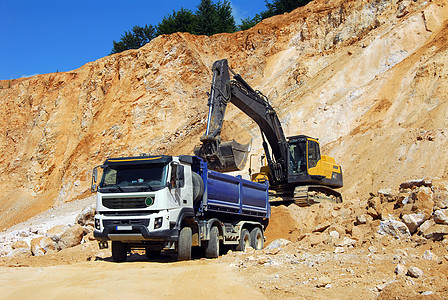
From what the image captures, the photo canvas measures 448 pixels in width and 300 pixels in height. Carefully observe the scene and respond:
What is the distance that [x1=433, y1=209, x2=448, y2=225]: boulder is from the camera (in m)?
9.46

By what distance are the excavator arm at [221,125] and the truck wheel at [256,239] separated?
6.79ft

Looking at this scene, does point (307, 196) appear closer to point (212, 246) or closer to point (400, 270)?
point (212, 246)

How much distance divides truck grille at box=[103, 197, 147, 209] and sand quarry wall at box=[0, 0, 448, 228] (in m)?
13.9

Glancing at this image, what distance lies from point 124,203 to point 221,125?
5114 millimetres

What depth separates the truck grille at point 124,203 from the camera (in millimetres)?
10078

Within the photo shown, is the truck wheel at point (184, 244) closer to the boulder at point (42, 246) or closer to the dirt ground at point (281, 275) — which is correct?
the dirt ground at point (281, 275)

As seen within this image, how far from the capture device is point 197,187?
1108 cm

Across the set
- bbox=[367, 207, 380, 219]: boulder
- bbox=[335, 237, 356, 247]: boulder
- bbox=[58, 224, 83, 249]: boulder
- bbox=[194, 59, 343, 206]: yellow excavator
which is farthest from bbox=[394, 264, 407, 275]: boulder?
bbox=[58, 224, 83, 249]: boulder

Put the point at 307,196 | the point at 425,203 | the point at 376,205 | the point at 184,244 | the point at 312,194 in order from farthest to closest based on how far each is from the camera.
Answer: the point at 312,194 < the point at 307,196 < the point at 376,205 < the point at 184,244 < the point at 425,203

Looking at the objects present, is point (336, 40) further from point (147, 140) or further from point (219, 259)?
point (219, 259)

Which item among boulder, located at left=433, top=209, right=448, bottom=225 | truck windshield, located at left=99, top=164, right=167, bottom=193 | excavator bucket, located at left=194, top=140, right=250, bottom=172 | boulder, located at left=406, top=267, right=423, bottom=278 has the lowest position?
boulder, located at left=406, top=267, right=423, bottom=278

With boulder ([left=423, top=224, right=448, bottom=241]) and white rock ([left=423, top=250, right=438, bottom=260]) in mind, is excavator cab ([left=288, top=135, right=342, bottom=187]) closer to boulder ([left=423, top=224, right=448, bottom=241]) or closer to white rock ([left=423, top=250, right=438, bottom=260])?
boulder ([left=423, top=224, right=448, bottom=241])

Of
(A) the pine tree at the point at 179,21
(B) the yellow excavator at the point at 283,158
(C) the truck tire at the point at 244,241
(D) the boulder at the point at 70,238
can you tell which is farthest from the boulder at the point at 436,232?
(A) the pine tree at the point at 179,21

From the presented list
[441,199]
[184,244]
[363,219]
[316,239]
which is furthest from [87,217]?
[441,199]
